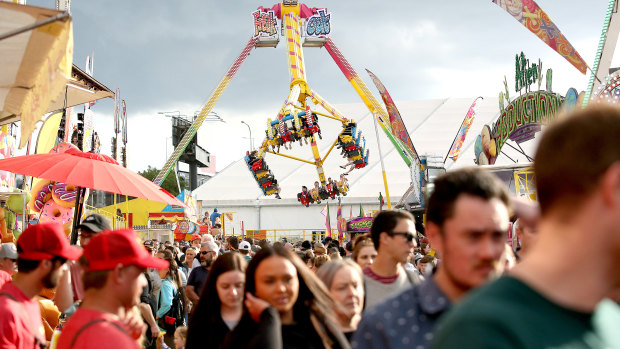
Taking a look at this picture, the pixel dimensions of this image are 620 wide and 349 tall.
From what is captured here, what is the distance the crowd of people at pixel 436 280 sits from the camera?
3.69ft

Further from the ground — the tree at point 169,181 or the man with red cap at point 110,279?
the tree at point 169,181

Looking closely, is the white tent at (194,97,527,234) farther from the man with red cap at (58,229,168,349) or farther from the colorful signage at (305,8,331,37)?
the man with red cap at (58,229,168,349)

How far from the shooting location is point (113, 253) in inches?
109

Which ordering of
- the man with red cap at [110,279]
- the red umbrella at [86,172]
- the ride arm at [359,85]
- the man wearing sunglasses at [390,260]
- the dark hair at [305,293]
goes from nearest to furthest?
the man with red cap at [110,279] → the dark hair at [305,293] → the man wearing sunglasses at [390,260] → the red umbrella at [86,172] → the ride arm at [359,85]

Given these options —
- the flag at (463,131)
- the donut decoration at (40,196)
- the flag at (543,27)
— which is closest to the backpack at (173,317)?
the donut decoration at (40,196)

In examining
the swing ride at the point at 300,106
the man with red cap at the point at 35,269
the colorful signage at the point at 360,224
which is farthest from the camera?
the swing ride at the point at 300,106

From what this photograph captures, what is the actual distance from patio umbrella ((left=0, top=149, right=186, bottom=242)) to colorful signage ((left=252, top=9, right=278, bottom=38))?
65.0 ft

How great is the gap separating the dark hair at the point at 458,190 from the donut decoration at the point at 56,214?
12.2 meters

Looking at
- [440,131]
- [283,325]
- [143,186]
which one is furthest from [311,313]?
[440,131]

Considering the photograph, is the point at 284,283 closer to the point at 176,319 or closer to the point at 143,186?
the point at 143,186

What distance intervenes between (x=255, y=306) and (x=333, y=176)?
4644 cm

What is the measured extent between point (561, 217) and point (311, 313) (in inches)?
83.9

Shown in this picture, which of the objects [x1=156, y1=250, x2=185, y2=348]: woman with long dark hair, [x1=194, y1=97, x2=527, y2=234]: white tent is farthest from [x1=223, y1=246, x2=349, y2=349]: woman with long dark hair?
[x1=194, y1=97, x2=527, y2=234]: white tent

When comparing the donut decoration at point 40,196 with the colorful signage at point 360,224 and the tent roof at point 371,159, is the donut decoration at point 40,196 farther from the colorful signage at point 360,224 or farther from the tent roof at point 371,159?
the tent roof at point 371,159
